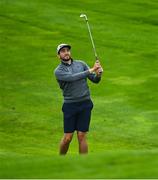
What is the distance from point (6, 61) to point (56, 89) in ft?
11.6

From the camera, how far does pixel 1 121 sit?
19.6 meters

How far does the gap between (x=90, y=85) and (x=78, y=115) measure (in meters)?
7.86

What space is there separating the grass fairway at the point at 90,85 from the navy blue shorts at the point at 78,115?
0.55 meters

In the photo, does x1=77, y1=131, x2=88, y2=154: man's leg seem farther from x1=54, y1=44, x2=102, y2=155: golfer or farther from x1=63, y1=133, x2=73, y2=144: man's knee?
x1=63, y1=133, x2=73, y2=144: man's knee

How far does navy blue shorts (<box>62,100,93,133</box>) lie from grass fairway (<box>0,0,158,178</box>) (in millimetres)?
547

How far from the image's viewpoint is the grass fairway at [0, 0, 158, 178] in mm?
10773

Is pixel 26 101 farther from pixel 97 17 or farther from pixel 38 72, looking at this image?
pixel 97 17

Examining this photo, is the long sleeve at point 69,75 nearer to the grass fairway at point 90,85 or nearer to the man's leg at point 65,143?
the man's leg at point 65,143

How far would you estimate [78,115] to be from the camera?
14.7 m

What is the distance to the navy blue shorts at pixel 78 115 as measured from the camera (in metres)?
14.6

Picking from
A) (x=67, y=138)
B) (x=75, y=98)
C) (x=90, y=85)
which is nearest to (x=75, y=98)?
(x=75, y=98)

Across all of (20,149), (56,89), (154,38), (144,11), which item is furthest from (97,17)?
(20,149)

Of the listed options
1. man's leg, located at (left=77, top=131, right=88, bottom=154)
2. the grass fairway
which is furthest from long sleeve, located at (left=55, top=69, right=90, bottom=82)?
the grass fairway

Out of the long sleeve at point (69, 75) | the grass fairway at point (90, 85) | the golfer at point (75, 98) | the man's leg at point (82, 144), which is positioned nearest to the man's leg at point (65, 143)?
the golfer at point (75, 98)
